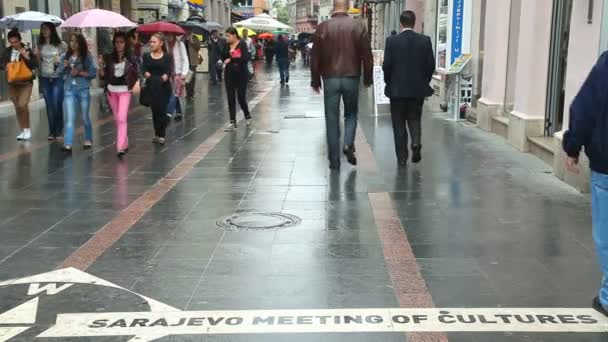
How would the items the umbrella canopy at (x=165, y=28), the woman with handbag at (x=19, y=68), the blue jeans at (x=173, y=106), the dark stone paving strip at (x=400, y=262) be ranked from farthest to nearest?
the blue jeans at (x=173, y=106) → the umbrella canopy at (x=165, y=28) → the woman with handbag at (x=19, y=68) → the dark stone paving strip at (x=400, y=262)

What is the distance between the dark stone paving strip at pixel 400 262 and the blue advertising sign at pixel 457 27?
7971mm

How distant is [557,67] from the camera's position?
32.7 feet

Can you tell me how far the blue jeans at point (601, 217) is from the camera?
13.8ft

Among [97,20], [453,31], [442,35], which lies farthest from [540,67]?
[97,20]

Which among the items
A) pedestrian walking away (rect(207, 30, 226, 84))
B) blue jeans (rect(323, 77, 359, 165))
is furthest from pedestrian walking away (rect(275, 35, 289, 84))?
blue jeans (rect(323, 77, 359, 165))

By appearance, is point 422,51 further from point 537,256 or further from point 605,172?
point 605,172

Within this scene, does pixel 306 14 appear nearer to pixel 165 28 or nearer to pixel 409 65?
pixel 165 28

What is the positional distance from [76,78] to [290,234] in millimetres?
5808

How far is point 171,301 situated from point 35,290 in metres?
0.94

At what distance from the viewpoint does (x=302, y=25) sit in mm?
149625

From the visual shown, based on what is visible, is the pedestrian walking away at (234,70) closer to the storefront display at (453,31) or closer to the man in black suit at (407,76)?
the storefront display at (453,31)

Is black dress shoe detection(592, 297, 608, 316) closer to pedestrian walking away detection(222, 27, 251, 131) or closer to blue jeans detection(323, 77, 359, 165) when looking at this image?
blue jeans detection(323, 77, 359, 165)

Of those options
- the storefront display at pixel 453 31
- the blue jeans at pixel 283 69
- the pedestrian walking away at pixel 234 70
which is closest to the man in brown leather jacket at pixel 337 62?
the pedestrian walking away at pixel 234 70

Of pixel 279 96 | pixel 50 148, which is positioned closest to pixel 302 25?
pixel 279 96
